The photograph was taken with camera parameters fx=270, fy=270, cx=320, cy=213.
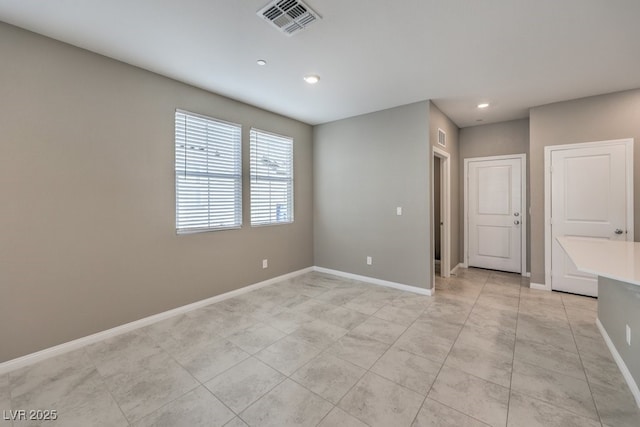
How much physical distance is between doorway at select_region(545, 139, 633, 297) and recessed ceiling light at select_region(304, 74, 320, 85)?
11.4 ft

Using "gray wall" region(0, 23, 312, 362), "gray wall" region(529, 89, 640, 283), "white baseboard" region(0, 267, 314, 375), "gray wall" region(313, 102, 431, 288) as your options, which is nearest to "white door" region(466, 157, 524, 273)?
"gray wall" region(529, 89, 640, 283)

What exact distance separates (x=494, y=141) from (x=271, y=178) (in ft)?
13.4

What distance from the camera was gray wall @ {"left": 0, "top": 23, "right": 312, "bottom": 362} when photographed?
2188 millimetres

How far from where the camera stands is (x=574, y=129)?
3746mm

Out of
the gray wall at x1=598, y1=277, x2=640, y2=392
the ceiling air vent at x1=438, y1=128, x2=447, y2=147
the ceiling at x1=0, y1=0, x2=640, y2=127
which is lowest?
the gray wall at x1=598, y1=277, x2=640, y2=392

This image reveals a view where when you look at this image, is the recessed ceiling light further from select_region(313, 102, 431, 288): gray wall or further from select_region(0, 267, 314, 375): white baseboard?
select_region(0, 267, 314, 375): white baseboard

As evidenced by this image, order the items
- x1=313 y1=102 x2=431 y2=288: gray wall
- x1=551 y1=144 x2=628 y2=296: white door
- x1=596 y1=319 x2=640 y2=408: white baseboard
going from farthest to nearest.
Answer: x1=313 y1=102 x2=431 y2=288: gray wall < x1=551 y1=144 x2=628 y2=296: white door < x1=596 y1=319 x2=640 y2=408: white baseboard

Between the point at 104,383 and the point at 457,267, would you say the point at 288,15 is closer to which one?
the point at 104,383

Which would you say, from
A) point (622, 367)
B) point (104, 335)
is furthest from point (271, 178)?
point (622, 367)

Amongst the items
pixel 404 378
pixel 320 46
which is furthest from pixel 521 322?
pixel 320 46

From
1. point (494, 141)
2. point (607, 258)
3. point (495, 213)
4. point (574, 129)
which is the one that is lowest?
point (607, 258)

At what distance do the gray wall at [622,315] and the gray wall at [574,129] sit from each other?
1516 millimetres

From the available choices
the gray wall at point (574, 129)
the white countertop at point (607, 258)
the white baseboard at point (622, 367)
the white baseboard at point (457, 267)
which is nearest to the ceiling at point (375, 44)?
the gray wall at point (574, 129)

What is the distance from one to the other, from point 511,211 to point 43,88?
21.0ft
